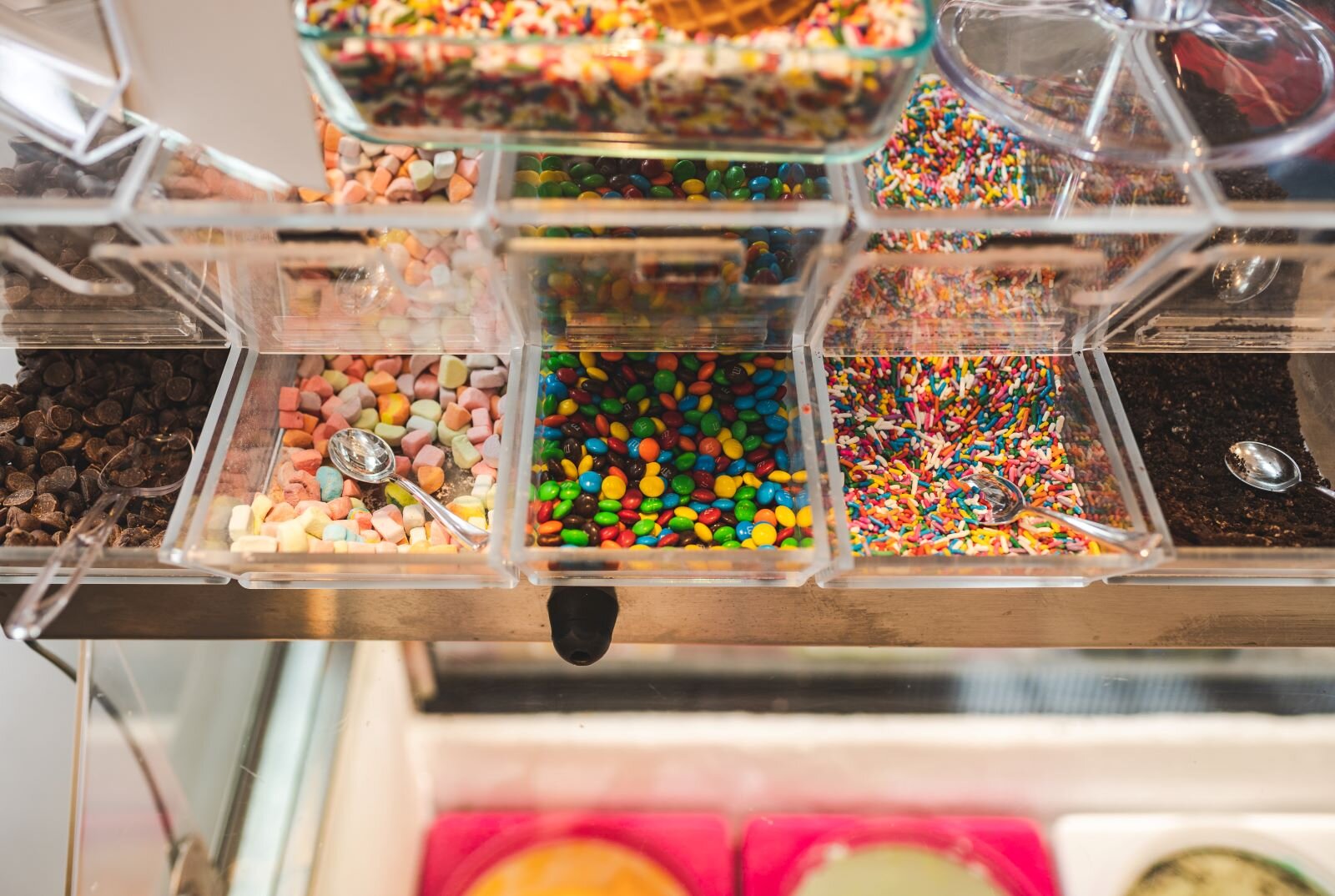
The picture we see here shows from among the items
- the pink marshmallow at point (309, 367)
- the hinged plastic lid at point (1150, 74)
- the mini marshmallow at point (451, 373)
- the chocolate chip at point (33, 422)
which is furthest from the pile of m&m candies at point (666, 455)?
the chocolate chip at point (33, 422)

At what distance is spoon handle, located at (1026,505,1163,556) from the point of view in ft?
3.63

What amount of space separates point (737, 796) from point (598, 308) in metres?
0.78

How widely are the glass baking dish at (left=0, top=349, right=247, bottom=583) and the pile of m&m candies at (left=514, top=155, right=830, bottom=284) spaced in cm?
48

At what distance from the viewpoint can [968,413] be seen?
51.8 inches

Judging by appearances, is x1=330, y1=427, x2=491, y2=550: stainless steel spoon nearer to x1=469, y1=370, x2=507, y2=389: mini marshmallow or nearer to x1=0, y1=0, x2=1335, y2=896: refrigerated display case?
x1=0, y1=0, x2=1335, y2=896: refrigerated display case

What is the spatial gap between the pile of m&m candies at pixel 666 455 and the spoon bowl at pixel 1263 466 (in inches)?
23.8

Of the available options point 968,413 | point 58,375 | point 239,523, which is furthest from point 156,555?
point 968,413

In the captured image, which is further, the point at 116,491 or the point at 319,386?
the point at 319,386

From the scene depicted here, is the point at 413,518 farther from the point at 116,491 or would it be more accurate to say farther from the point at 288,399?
the point at 116,491

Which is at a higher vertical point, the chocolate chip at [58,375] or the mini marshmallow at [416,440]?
the chocolate chip at [58,375]

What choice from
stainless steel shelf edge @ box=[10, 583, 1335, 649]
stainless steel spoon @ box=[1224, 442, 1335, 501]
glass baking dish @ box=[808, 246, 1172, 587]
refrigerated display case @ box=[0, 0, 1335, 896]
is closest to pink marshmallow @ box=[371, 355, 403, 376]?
refrigerated display case @ box=[0, 0, 1335, 896]

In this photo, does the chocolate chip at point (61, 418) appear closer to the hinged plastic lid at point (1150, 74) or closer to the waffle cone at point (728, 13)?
the waffle cone at point (728, 13)

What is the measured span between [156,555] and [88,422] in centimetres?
31

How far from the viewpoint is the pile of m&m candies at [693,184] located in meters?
1.13
